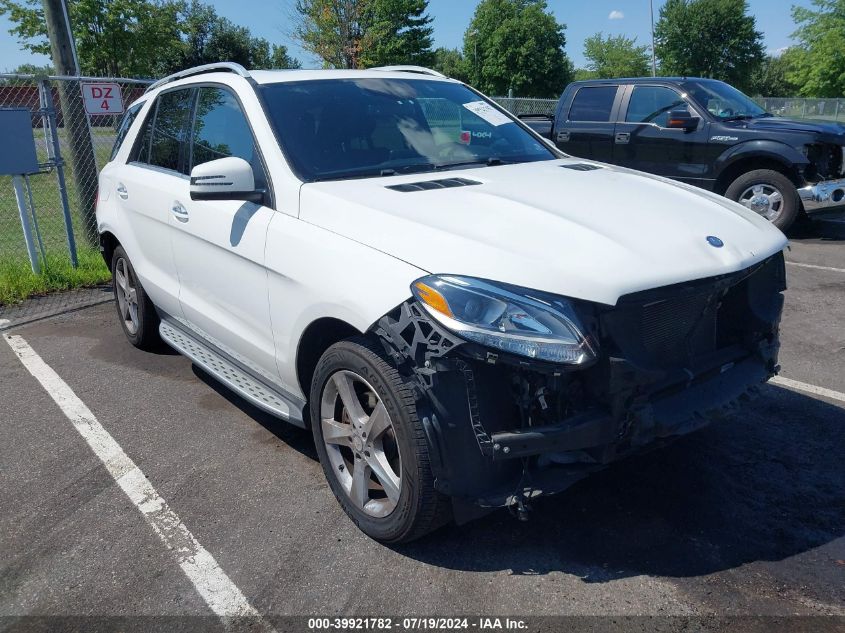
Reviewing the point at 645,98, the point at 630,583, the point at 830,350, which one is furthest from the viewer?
the point at 645,98

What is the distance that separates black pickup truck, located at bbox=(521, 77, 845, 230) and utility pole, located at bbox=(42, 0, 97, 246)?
5573 millimetres

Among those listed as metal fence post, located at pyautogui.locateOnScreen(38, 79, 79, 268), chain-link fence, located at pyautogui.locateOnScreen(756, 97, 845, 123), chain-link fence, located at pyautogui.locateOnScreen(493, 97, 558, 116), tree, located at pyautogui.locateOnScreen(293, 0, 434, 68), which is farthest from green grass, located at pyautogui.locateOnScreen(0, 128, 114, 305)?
chain-link fence, located at pyautogui.locateOnScreen(756, 97, 845, 123)

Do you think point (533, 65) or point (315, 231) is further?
Answer: point (533, 65)

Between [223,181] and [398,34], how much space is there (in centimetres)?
4433

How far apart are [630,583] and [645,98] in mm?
8385

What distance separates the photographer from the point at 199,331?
4.16m

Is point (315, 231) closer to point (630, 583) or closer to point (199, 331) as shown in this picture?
point (199, 331)

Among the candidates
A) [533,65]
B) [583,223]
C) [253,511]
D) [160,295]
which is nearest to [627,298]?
[583,223]

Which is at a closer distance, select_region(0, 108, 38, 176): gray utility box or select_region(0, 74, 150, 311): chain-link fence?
select_region(0, 108, 38, 176): gray utility box

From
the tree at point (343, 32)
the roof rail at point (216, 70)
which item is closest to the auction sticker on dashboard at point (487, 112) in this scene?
the roof rail at point (216, 70)

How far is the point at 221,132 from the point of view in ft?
12.6

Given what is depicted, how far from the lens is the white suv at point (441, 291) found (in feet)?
7.89

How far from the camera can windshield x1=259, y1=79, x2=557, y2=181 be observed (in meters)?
3.44

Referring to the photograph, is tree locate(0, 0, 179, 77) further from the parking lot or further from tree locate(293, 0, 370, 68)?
the parking lot
